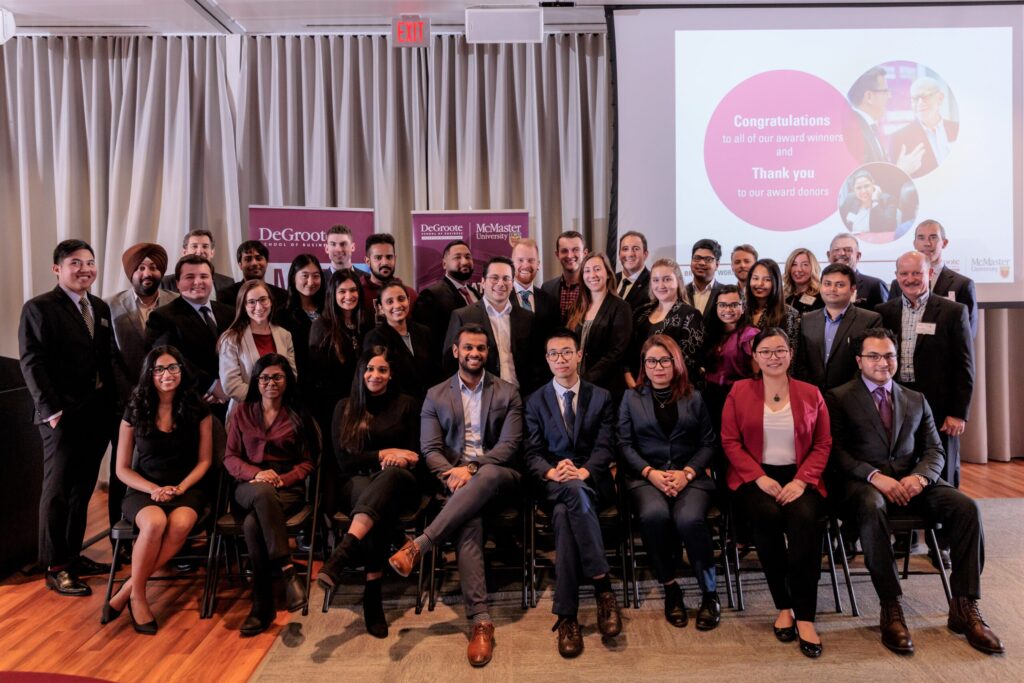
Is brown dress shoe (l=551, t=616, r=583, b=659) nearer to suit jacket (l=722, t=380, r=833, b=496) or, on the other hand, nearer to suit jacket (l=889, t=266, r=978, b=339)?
Result: suit jacket (l=722, t=380, r=833, b=496)

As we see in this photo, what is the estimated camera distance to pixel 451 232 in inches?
204

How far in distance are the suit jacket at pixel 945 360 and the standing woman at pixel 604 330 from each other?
144 centimetres

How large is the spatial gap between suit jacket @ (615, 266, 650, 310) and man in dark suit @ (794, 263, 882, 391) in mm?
838

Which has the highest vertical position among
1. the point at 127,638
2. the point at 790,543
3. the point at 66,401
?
the point at 66,401

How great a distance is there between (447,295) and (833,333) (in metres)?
2.05

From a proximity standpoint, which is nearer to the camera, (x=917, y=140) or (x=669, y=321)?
(x=669, y=321)

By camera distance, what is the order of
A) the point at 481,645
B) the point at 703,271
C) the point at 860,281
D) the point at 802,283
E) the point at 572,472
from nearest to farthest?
1. the point at 481,645
2. the point at 572,472
3. the point at 703,271
4. the point at 802,283
5. the point at 860,281

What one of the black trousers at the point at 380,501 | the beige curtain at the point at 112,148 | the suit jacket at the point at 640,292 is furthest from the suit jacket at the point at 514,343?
the beige curtain at the point at 112,148

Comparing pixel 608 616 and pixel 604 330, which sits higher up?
pixel 604 330

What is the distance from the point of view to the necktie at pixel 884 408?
10.5 feet

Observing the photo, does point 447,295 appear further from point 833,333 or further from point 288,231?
point 833,333

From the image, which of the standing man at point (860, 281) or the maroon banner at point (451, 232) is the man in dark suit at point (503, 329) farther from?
the standing man at point (860, 281)

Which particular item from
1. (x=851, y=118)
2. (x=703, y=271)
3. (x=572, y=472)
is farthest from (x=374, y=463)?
(x=851, y=118)

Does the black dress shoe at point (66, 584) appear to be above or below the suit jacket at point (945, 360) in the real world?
below
